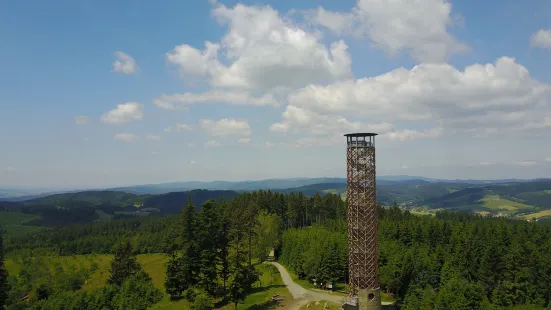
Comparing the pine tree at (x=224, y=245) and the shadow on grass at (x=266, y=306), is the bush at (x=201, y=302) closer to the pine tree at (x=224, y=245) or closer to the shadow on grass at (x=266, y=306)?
the pine tree at (x=224, y=245)

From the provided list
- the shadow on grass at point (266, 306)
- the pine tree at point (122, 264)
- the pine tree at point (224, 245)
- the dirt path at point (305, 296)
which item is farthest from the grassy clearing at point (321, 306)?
the pine tree at point (122, 264)

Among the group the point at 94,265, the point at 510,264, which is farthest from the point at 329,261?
the point at 94,265

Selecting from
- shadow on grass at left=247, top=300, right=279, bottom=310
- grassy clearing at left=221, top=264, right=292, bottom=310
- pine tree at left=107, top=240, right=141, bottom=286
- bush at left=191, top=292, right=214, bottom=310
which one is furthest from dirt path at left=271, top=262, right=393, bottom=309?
pine tree at left=107, top=240, right=141, bottom=286

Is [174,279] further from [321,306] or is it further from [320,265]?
[320,265]

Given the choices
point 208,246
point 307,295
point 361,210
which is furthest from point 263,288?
point 361,210

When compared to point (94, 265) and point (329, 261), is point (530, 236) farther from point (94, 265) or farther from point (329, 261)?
point (94, 265)
